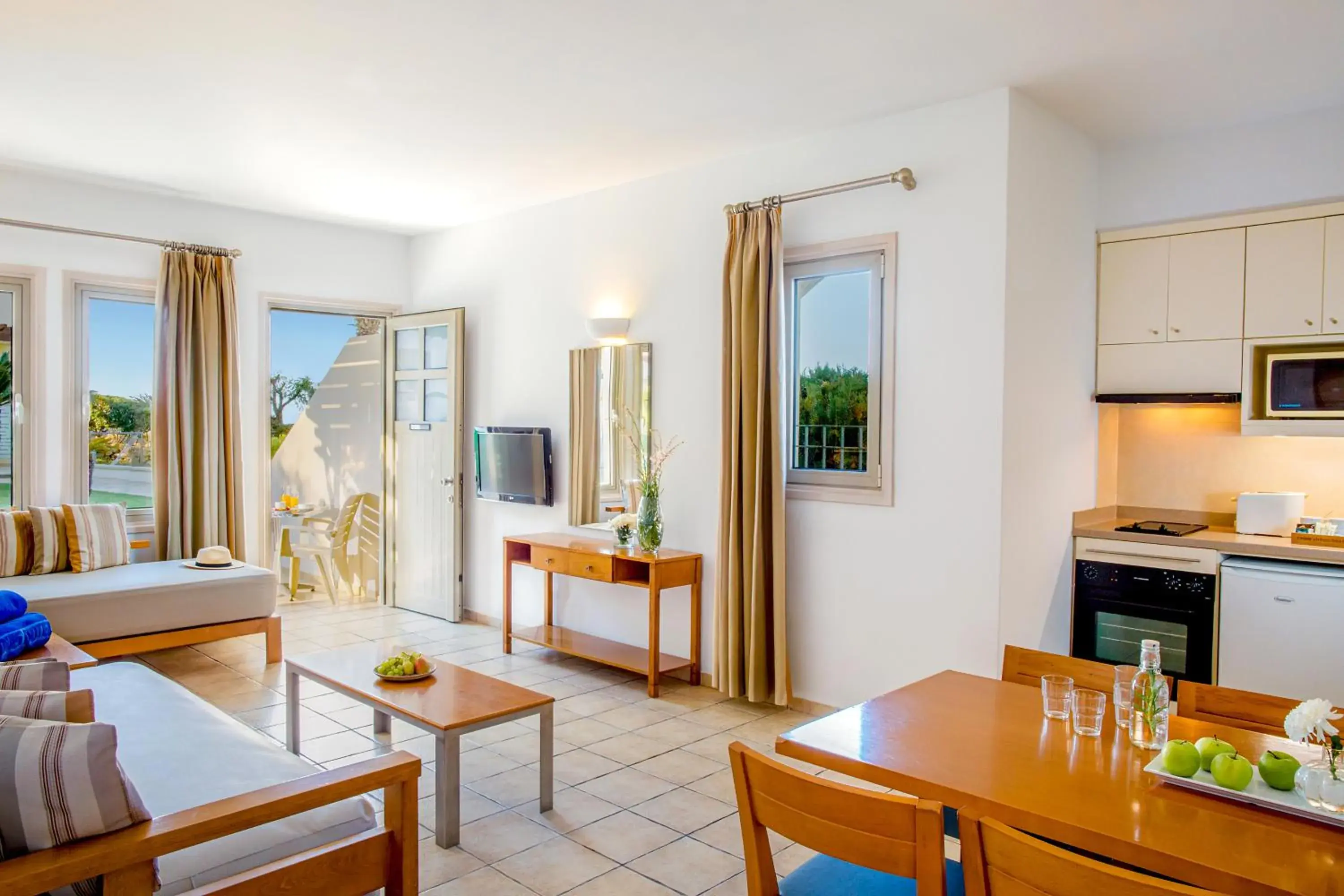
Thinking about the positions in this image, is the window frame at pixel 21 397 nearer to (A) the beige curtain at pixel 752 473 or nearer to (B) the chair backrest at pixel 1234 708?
(A) the beige curtain at pixel 752 473

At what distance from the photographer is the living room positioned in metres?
2.98

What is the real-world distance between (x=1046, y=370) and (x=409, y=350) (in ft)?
14.7

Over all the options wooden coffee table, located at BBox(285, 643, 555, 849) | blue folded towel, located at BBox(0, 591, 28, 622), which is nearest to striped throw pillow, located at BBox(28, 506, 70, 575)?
blue folded towel, located at BBox(0, 591, 28, 622)

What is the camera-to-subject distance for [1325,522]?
155 inches

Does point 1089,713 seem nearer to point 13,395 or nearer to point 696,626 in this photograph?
point 696,626

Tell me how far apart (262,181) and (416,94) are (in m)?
1.97

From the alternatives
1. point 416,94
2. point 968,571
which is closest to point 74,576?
point 416,94

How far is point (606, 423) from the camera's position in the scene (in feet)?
17.4

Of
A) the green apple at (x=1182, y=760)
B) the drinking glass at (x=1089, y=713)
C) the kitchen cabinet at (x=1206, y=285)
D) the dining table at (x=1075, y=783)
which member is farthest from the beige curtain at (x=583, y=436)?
the green apple at (x=1182, y=760)

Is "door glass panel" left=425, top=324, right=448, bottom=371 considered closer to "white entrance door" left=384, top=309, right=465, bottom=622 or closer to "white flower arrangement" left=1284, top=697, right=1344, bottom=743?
"white entrance door" left=384, top=309, right=465, bottom=622

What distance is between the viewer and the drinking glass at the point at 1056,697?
2053 millimetres

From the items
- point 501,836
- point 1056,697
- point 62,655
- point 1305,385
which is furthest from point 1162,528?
point 62,655

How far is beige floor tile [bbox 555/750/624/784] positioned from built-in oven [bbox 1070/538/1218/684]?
2.34 m

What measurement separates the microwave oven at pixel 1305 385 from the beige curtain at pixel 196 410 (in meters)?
5.79
